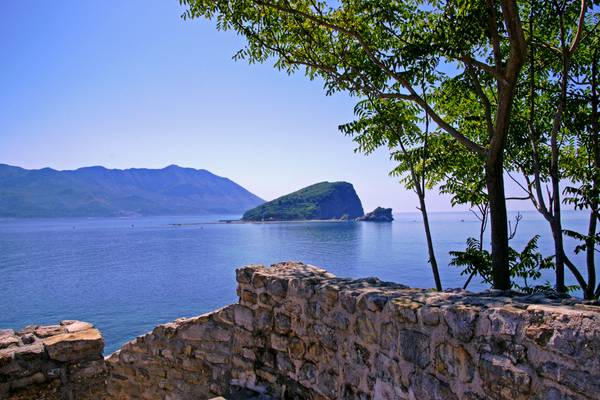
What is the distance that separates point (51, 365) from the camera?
6426 mm

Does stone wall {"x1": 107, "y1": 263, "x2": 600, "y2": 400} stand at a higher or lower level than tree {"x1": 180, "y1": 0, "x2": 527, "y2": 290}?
lower

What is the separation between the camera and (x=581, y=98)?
776 cm

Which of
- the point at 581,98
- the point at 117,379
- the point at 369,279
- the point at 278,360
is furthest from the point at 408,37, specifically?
the point at 117,379

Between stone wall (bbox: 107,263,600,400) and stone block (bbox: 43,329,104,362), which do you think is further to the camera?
stone block (bbox: 43,329,104,362)

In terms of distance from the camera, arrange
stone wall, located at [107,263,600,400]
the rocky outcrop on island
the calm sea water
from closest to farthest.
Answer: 1. stone wall, located at [107,263,600,400]
2. the calm sea water
3. the rocky outcrop on island

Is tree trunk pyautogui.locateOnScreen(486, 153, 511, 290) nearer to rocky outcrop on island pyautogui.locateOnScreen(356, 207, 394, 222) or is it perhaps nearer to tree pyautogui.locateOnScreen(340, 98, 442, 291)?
tree pyautogui.locateOnScreen(340, 98, 442, 291)

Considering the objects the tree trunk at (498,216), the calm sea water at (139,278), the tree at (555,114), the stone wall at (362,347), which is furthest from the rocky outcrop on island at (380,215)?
the stone wall at (362,347)

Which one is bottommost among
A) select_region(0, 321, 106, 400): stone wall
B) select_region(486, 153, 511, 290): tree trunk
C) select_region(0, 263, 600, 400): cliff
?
select_region(0, 321, 106, 400): stone wall

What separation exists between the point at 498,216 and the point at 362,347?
310 cm

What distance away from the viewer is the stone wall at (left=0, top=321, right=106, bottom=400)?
→ 6191 mm

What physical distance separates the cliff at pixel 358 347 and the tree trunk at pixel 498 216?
219 cm

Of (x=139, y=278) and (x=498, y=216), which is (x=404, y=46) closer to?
(x=498, y=216)

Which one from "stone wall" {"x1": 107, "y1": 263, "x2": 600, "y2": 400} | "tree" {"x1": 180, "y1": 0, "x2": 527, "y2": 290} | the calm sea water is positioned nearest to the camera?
"stone wall" {"x1": 107, "y1": 263, "x2": 600, "y2": 400}

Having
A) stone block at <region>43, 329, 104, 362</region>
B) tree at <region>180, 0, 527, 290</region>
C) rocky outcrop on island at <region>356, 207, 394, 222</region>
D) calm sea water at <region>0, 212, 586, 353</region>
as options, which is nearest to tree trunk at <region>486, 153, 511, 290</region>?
tree at <region>180, 0, 527, 290</region>
